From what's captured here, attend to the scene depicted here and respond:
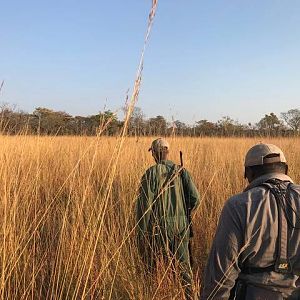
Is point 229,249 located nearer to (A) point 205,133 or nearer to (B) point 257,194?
(B) point 257,194

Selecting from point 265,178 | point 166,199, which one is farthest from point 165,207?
point 265,178

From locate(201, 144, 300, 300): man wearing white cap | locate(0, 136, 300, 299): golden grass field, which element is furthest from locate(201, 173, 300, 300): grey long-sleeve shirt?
locate(0, 136, 300, 299): golden grass field

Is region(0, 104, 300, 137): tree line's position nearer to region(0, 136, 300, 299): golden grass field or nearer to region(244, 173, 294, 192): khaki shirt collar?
region(0, 136, 300, 299): golden grass field

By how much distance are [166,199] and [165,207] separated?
127 mm

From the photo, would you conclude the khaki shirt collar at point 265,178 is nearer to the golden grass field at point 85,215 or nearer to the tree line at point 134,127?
the golden grass field at point 85,215

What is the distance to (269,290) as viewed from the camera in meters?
1.32

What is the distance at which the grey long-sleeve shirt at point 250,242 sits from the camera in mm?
1351

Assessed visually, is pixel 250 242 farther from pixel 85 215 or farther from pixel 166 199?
pixel 166 199

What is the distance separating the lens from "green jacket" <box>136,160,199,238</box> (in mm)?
2986

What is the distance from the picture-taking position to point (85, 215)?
2.47 m

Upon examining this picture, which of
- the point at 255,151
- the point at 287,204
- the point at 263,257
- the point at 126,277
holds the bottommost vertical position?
the point at 126,277

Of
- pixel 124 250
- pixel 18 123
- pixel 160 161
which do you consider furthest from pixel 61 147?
pixel 124 250

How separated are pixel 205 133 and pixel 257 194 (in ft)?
23.5

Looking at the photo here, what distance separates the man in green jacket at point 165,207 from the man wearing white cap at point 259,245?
145cm
